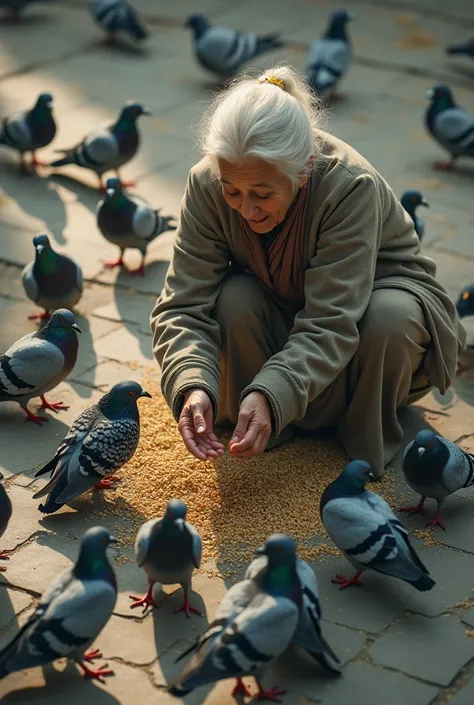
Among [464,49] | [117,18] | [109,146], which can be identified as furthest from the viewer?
[117,18]

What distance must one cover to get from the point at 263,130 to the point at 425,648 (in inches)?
69.0

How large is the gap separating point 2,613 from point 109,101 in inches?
217

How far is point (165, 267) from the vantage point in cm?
612

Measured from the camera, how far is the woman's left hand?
3633 millimetres

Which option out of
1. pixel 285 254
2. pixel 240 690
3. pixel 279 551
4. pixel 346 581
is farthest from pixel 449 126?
pixel 240 690

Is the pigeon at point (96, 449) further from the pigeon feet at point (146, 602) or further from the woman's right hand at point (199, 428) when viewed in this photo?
the pigeon feet at point (146, 602)

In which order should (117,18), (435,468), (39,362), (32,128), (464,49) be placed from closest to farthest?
(435,468) → (39,362) → (32,128) → (464,49) → (117,18)

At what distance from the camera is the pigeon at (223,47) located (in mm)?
8602

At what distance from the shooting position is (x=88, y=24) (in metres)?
10.1

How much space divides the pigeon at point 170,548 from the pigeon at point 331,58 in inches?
207

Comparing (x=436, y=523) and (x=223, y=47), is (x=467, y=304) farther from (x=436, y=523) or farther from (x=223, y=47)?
(x=223, y=47)

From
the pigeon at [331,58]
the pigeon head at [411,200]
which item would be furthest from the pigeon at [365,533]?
the pigeon at [331,58]

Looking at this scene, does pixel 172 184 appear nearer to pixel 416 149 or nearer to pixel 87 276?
pixel 87 276

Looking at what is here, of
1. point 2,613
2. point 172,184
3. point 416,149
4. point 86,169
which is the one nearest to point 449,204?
point 416,149
